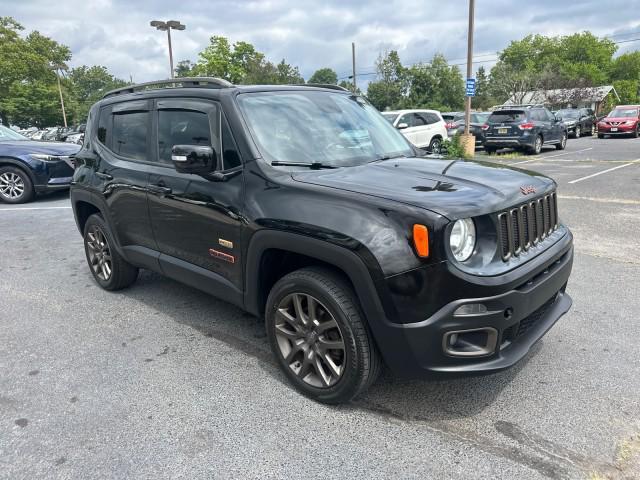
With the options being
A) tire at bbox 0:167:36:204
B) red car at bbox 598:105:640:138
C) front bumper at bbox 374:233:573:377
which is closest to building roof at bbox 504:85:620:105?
red car at bbox 598:105:640:138

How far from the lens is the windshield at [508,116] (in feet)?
55.6

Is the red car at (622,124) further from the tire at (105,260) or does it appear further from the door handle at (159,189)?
the door handle at (159,189)

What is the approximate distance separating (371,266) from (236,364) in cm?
146

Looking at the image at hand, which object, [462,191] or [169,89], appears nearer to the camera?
[462,191]

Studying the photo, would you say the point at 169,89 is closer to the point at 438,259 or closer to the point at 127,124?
the point at 127,124

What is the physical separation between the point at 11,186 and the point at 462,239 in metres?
10.1

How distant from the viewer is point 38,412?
2904 millimetres

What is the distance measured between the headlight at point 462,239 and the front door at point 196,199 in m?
1.33

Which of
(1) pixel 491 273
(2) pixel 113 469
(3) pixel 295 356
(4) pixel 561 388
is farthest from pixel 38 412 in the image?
(4) pixel 561 388

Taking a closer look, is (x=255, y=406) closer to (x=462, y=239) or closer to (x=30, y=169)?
(x=462, y=239)

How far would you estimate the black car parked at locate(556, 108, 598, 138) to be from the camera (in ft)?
87.5

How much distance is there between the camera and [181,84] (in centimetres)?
393

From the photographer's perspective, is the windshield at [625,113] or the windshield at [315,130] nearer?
the windshield at [315,130]

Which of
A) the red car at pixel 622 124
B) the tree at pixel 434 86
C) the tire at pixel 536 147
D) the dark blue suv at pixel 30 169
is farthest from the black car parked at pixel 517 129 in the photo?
the tree at pixel 434 86
